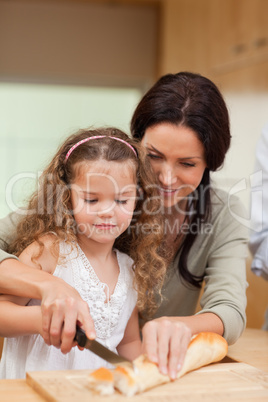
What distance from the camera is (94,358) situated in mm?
1213

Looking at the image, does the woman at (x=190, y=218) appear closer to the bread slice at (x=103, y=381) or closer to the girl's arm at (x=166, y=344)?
the girl's arm at (x=166, y=344)

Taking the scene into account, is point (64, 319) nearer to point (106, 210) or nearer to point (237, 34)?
point (106, 210)

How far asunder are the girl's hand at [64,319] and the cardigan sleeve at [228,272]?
1.21 ft

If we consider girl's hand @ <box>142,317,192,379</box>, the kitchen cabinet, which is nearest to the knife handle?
girl's hand @ <box>142,317,192,379</box>

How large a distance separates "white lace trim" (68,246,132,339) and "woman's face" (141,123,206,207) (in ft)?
0.89

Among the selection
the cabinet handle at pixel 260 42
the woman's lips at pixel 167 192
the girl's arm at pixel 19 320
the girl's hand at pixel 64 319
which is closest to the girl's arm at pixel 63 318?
the girl's hand at pixel 64 319

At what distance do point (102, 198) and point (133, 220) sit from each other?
0.74 feet

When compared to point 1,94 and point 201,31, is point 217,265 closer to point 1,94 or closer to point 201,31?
point 201,31

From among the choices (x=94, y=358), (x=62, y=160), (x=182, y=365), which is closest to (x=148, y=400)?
(x=182, y=365)

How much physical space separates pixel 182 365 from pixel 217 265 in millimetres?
512

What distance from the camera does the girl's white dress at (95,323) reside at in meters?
1.18

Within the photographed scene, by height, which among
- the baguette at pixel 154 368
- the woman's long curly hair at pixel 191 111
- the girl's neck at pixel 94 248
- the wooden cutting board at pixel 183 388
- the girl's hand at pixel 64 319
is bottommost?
the wooden cutting board at pixel 183 388

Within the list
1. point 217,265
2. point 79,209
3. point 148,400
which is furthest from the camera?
point 217,265

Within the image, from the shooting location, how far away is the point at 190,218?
154 centimetres
